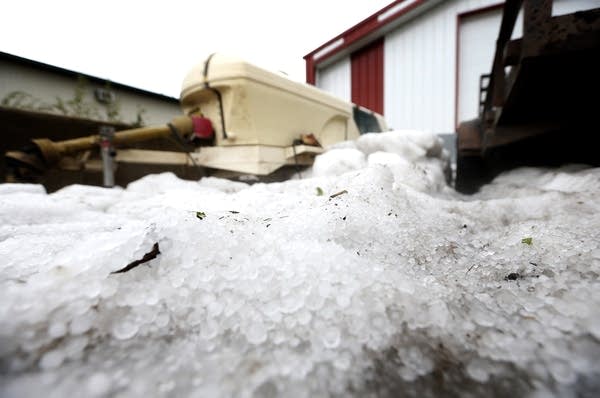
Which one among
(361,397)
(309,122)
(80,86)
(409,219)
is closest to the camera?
(361,397)

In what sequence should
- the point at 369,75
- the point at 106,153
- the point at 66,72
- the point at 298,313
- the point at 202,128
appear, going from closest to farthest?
the point at 298,313 → the point at 106,153 → the point at 202,128 → the point at 66,72 → the point at 369,75

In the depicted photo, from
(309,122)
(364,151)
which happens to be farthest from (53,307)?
(309,122)

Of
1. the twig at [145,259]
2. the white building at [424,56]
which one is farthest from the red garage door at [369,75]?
the twig at [145,259]

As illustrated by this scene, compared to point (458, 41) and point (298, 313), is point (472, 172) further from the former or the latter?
point (458, 41)

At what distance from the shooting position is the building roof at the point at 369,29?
3.61m

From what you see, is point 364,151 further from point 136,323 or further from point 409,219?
point 136,323

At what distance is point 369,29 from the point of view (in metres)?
3.82

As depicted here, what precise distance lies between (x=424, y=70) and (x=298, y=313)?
431 cm

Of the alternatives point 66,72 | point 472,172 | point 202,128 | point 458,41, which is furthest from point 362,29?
point 66,72

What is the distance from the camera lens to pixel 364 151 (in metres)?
1.83

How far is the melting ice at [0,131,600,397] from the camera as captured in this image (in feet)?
0.75

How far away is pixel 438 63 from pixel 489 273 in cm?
413

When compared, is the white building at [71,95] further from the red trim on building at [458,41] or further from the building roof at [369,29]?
the red trim on building at [458,41]

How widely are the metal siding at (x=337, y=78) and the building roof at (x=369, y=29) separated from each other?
11 cm
